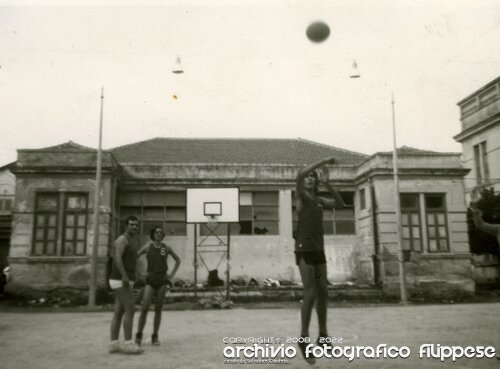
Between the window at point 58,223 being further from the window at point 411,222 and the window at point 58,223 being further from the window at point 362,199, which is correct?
the window at point 411,222

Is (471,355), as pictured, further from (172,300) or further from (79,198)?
(79,198)

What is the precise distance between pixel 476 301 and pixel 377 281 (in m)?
3.60

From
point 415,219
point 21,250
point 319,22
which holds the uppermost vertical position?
point 319,22

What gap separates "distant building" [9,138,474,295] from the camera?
17734 mm

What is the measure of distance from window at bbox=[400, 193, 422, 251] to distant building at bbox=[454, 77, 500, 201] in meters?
6.37

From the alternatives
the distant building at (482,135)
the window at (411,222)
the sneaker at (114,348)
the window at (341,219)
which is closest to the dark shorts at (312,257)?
the sneaker at (114,348)

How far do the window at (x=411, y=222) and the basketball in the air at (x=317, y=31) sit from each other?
1385 cm

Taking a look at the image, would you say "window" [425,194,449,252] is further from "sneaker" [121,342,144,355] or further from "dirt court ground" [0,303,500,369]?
"sneaker" [121,342,144,355]

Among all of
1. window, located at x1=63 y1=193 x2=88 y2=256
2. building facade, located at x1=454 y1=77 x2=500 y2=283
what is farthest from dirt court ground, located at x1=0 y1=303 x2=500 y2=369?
building facade, located at x1=454 y1=77 x2=500 y2=283

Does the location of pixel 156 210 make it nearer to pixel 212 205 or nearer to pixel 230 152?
pixel 212 205

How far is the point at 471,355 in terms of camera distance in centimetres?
552

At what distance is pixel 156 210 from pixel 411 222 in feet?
35.4

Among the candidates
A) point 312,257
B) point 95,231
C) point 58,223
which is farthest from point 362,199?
point 312,257

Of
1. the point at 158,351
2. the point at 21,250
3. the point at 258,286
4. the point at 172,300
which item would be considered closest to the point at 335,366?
the point at 158,351
